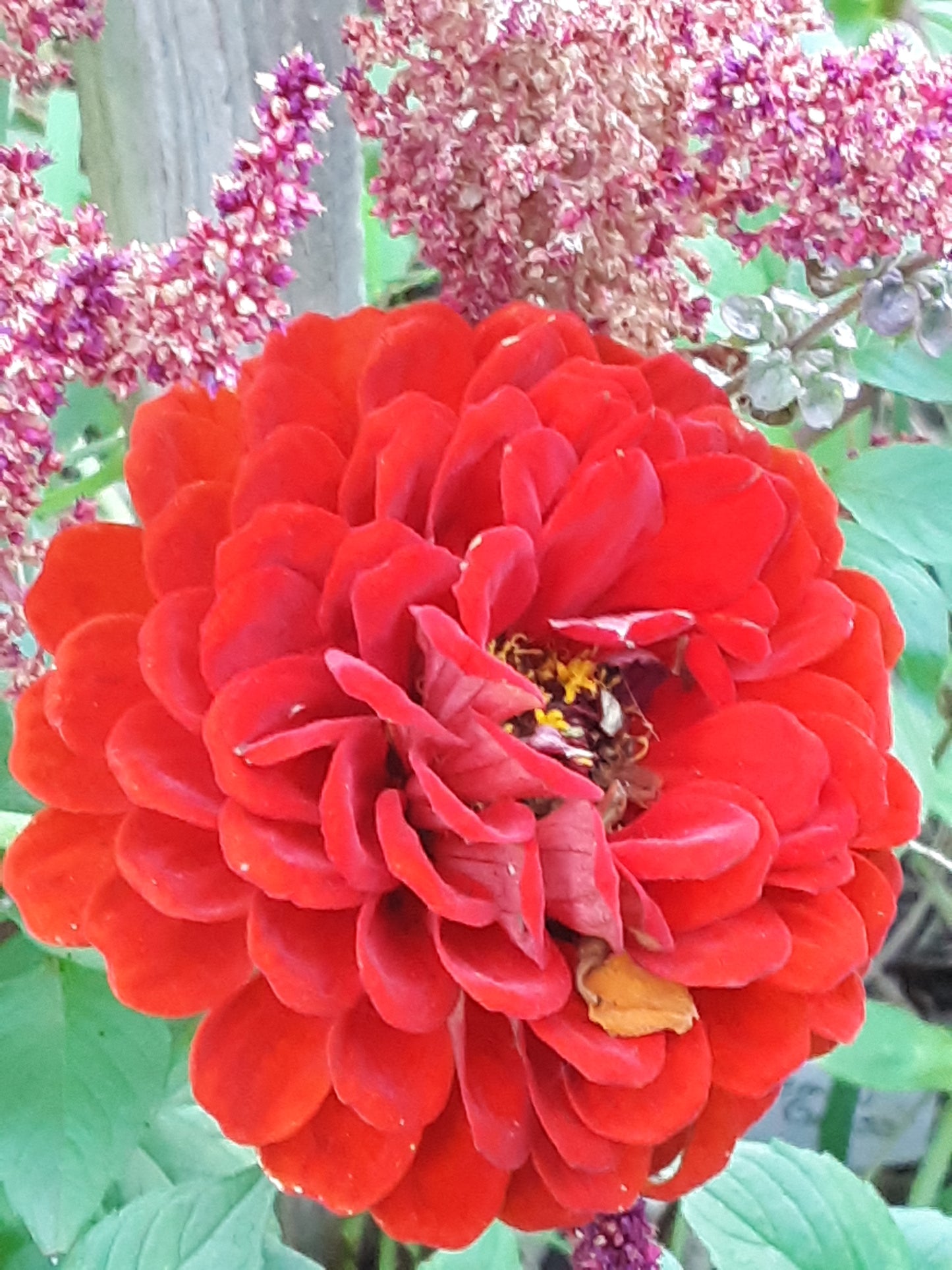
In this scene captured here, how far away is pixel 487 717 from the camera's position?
0.79 ft

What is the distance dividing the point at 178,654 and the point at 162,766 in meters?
0.02

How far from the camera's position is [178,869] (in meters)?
0.23

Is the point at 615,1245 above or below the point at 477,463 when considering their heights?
below

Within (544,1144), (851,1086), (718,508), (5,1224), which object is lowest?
(851,1086)

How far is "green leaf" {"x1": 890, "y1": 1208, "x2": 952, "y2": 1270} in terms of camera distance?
1.54 feet

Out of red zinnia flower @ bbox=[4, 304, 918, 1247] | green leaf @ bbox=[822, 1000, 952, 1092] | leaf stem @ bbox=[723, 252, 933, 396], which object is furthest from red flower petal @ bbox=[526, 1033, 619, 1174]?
green leaf @ bbox=[822, 1000, 952, 1092]

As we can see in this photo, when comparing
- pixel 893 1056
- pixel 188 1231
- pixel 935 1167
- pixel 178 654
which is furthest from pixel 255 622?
pixel 935 1167

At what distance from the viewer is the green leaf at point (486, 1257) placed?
15.9 inches

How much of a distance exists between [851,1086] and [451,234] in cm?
65

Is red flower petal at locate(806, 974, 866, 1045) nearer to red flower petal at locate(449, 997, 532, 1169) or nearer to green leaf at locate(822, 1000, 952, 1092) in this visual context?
red flower petal at locate(449, 997, 532, 1169)

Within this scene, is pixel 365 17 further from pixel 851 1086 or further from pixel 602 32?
pixel 851 1086

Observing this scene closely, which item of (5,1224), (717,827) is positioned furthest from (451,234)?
(5,1224)

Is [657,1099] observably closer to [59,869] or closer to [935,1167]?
[59,869]

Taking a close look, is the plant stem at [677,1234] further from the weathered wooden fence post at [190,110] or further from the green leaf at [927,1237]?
the weathered wooden fence post at [190,110]
